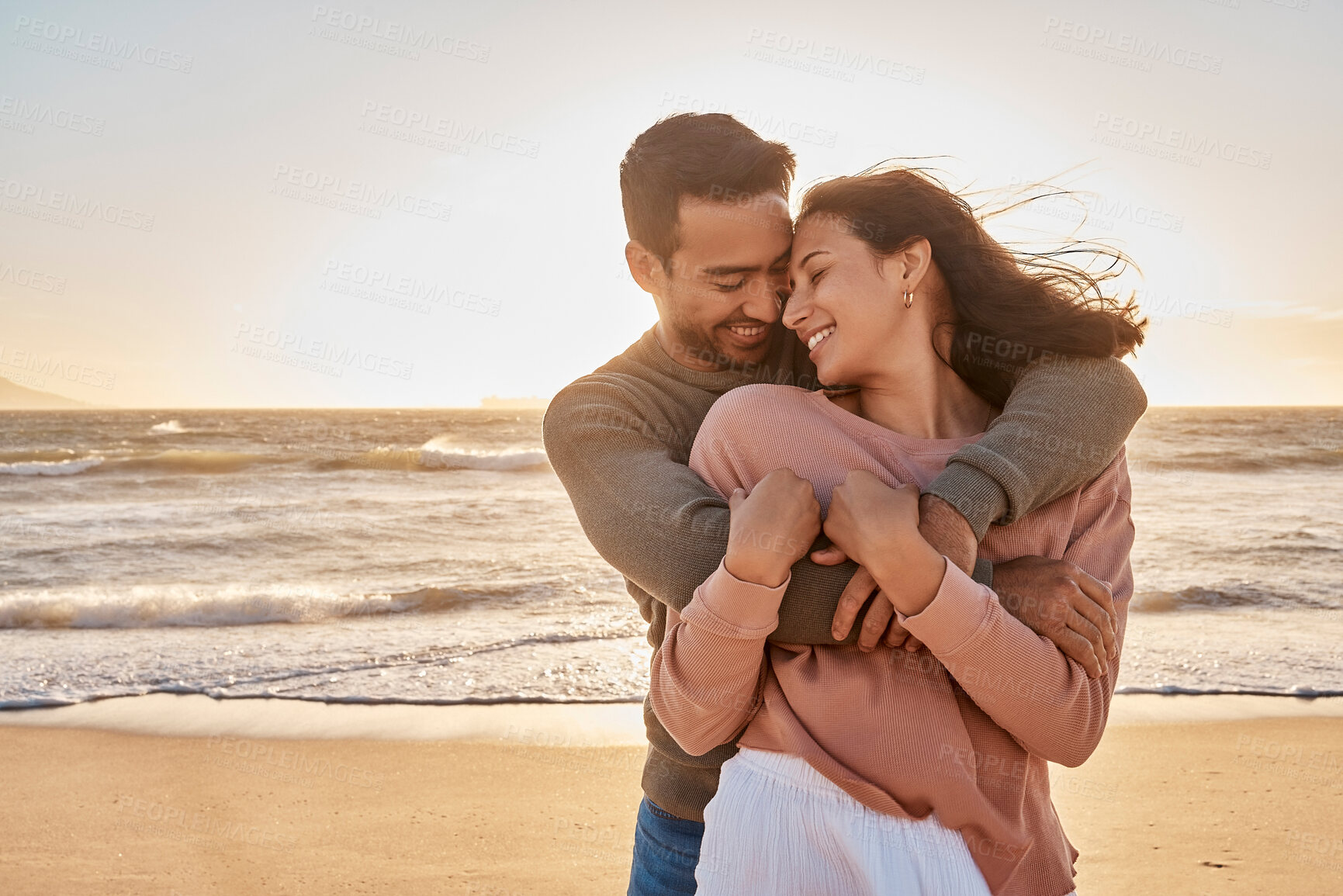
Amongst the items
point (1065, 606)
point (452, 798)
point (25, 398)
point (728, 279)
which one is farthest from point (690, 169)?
point (25, 398)

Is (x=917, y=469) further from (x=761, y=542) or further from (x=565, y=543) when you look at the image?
(x=565, y=543)

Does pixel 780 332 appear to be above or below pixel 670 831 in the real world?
above

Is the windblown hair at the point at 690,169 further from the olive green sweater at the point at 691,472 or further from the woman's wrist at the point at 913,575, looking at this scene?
the woman's wrist at the point at 913,575

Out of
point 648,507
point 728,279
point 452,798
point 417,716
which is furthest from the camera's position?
point 417,716

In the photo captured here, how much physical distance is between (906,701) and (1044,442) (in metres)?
0.45

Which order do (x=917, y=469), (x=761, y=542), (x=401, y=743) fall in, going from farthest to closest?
1. (x=401, y=743)
2. (x=917, y=469)
3. (x=761, y=542)

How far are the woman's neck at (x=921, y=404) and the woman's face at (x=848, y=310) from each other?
3cm

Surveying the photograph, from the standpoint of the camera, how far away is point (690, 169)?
1976 mm

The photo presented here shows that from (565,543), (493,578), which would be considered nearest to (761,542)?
(493,578)

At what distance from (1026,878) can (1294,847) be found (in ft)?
11.6

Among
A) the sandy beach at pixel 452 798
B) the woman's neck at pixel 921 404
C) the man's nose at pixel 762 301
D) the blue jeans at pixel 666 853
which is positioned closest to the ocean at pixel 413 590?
the sandy beach at pixel 452 798

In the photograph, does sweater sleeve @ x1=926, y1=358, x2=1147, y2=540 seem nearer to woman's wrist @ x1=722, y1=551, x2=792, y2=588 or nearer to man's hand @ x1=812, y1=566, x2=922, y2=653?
man's hand @ x1=812, y1=566, x2=922, y2=653

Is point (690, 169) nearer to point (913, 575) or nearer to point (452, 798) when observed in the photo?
point (913, 575)

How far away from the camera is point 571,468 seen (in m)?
1.67
